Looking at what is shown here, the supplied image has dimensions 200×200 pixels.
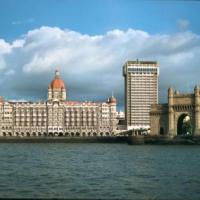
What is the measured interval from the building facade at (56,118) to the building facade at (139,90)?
17.5 meters

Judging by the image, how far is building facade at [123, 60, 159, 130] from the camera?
541 feet

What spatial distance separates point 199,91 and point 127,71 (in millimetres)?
65790

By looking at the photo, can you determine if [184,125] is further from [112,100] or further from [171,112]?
[112,100]

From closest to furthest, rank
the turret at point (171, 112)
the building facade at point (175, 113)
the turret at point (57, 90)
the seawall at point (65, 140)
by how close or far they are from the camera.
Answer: the building facade at point (175, 113), the turret at point (171, 112), the seawall at point (65, 140), the turret at point (57, 90)

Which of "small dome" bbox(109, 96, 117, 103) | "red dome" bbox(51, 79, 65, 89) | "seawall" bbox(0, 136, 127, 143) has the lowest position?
"seawall" bbox(0, 136, 127, 143)

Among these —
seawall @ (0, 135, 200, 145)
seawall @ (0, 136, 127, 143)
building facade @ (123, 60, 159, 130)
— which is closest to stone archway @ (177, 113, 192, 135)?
seawall @ (0, 135, 200, 145)

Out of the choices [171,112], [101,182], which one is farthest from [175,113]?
[101,182]

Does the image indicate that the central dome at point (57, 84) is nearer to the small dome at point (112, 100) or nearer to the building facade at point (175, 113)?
the small dome at point (112, 100)

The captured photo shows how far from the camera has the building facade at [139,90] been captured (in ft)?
541

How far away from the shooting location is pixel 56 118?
145m

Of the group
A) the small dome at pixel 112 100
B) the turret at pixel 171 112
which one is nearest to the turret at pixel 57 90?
the small dome at pixel 112 100

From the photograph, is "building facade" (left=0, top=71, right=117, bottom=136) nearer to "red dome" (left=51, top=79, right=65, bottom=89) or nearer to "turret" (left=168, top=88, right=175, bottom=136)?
"red dome" (left=51, top=79, right=65, bottom=89)

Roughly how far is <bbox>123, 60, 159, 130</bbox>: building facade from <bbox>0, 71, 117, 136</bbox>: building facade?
1751 centimetres

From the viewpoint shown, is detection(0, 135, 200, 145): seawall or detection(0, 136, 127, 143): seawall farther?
detection(0, 136, 127, 143): seawall
